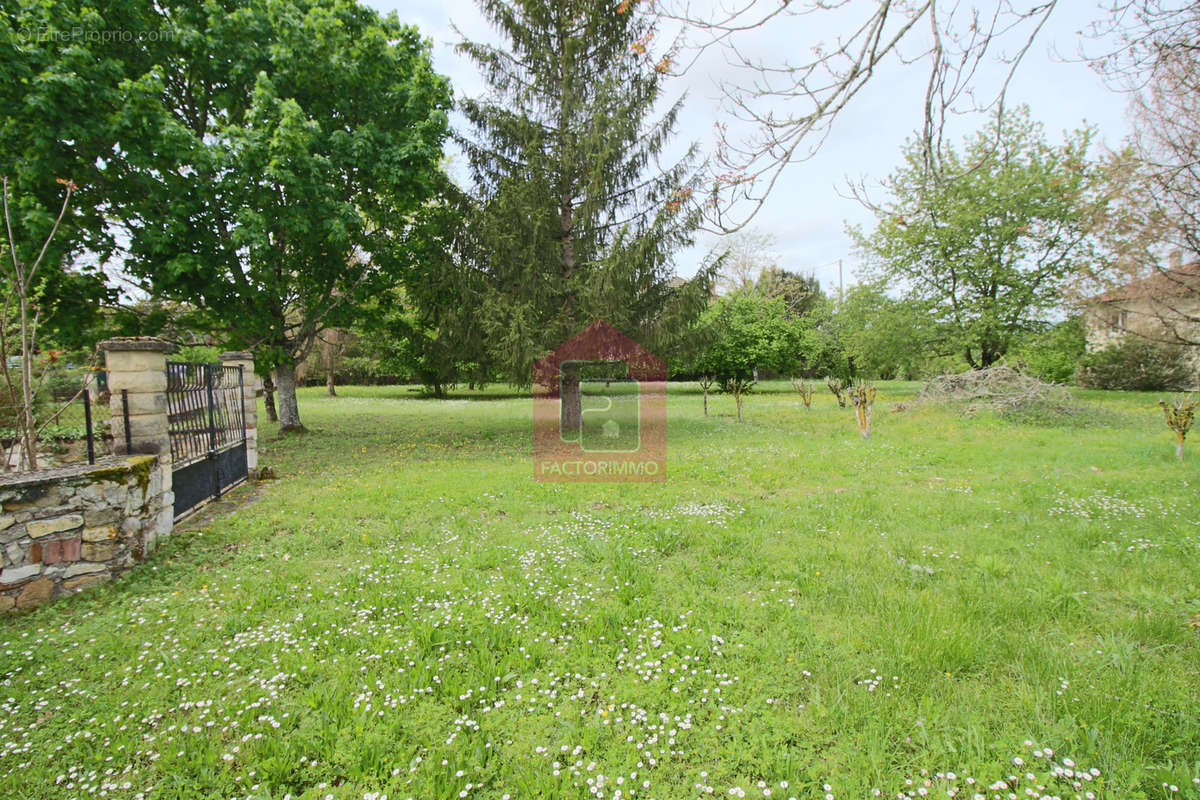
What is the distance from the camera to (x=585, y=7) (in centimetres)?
1088

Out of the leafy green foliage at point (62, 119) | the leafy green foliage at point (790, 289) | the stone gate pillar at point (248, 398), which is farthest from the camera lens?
the leafy green foliage at point (790, 289)

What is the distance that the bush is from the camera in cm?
2033

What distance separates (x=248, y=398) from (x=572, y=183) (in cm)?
747

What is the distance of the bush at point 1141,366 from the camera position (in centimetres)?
2033

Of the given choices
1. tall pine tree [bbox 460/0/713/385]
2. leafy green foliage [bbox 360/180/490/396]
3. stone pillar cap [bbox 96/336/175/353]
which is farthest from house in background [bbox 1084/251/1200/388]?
stone pillar cap [bbox 96/336/175/353]

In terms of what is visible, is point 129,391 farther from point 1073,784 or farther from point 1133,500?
point 1133,500

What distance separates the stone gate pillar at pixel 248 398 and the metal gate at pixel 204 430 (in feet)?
0.29

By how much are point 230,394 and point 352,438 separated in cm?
506

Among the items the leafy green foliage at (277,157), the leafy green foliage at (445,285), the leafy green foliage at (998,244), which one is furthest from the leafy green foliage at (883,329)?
the leafy green foliage at (277,157)

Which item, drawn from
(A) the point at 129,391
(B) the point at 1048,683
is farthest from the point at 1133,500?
(A) the point at 129,391

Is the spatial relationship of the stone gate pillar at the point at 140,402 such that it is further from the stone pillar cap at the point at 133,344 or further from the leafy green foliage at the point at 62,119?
the leafy green foliage at the point at 62,119

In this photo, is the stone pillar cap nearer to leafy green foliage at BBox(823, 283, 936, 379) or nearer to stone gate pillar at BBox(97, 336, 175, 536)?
stone gate pillar at BBox(97, 336, 175, 536)

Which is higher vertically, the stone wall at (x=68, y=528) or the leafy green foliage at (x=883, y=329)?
the leafy green foliage at (x=883, y=329)

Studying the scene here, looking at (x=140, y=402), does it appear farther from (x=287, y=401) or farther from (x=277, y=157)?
(x=287, y=401)
